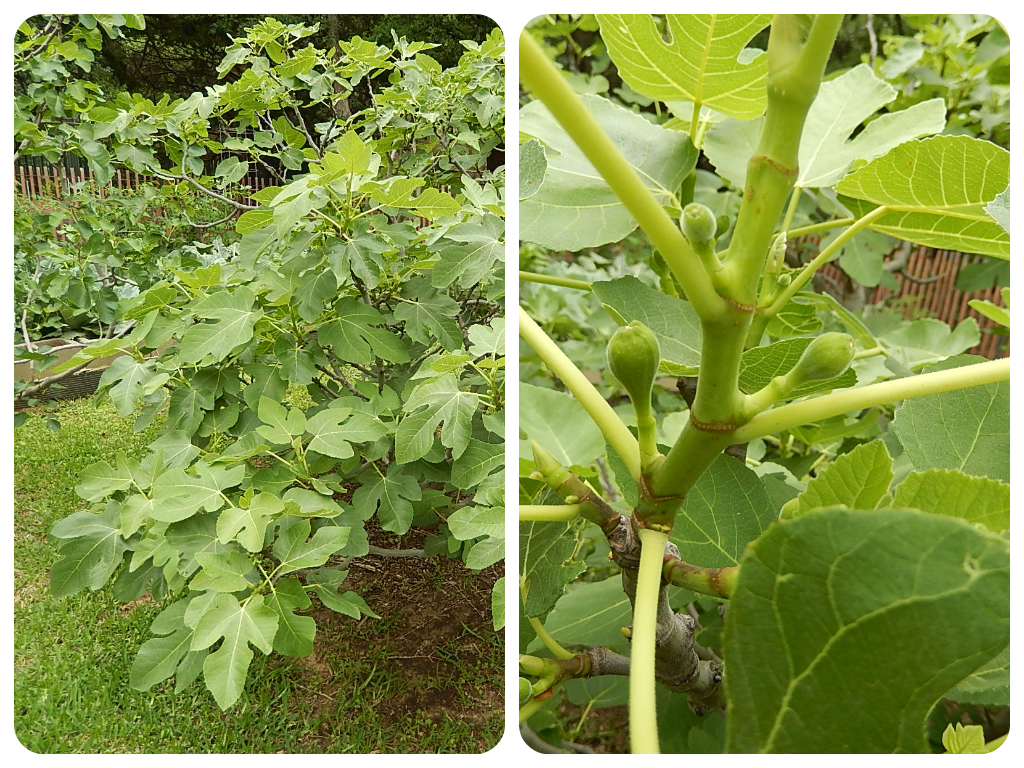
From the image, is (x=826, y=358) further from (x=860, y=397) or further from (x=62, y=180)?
(x=62, y=180)

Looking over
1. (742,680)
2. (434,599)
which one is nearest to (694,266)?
(742,680)

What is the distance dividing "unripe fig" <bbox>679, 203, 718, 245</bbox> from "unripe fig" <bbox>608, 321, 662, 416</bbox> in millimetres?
45

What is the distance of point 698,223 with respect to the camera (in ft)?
0.84

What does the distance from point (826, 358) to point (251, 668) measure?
0.64 m

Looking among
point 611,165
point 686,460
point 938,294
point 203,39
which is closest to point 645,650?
point 686,460

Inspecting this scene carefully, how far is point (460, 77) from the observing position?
1.85 feet

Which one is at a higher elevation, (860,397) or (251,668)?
(860,397)

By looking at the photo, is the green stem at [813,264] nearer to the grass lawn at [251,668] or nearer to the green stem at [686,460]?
the green stem at [686,460]

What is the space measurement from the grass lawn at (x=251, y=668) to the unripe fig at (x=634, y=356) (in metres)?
0.27

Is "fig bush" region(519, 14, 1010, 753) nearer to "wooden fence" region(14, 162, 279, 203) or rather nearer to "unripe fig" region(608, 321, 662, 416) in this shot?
"unripe fig" region(608, 321, 662, 416)

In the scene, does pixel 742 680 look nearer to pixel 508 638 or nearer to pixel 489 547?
pixel 508 638

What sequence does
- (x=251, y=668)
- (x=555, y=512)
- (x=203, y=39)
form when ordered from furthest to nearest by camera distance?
(x=251, y=668) → (x=203, y=39) → (x=555, y=512)

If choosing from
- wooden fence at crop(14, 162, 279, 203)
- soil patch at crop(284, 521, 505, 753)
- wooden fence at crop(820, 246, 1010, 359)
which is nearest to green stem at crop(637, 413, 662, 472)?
soil patch at crop(284, 521, 505, 753)

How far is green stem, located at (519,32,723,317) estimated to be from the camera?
0.76ft
